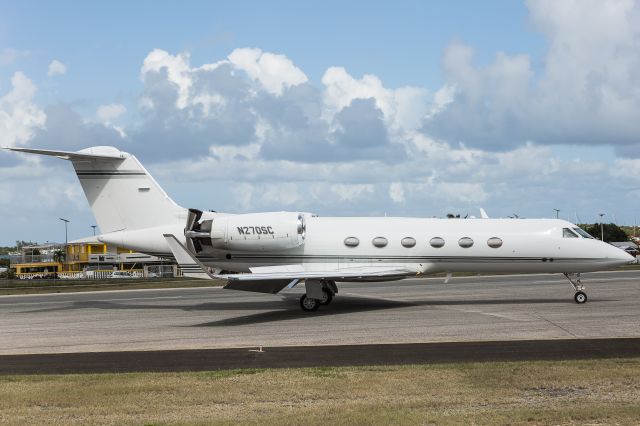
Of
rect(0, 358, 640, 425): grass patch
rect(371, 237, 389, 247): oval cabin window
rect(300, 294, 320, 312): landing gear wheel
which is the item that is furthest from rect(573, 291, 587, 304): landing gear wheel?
rect(0, 358, 640, 425): grass patch

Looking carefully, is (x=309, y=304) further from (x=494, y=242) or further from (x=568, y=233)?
(x=568, y=233)

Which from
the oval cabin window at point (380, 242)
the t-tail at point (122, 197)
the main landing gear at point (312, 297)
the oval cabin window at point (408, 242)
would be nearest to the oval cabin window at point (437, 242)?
the oval cabin window at point (408, 242)

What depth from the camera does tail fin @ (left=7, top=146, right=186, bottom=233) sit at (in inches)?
1051

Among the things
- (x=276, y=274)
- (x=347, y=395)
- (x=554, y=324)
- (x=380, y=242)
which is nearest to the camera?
(x=347, y=395)

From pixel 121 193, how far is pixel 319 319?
9362 millimetres

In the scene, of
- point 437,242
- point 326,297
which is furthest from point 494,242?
point 326,297

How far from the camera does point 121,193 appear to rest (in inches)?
1053

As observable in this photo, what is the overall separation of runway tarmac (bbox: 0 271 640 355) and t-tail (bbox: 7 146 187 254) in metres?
3.07

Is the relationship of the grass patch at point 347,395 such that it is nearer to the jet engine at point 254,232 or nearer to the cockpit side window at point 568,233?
the jet engine at point 254,232

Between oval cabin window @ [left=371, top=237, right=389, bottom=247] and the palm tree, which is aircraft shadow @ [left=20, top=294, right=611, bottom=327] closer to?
oval cabin window @ [left=371, top=237, right=389, bottom=247]

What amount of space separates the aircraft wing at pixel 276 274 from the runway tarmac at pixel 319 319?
104 cm

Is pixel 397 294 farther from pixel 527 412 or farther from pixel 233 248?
pixel 527 412

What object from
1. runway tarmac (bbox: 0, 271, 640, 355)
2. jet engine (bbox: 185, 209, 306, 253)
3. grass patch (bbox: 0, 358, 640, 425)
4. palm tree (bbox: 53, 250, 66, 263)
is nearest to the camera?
grass patch (bbox: 0, 358, 640, 425)

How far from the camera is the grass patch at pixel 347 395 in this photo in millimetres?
9750
